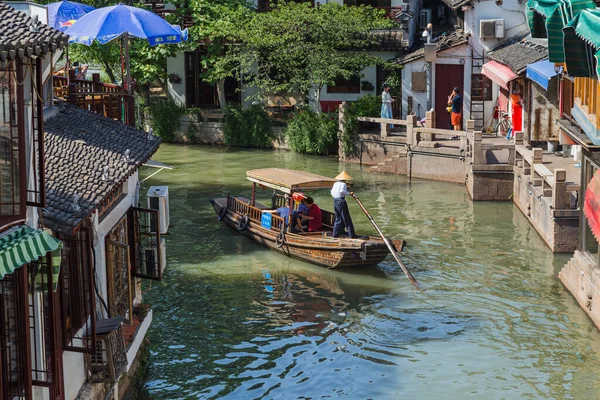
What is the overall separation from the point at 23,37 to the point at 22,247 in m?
1.82

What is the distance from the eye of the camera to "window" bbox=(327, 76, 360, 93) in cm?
4094

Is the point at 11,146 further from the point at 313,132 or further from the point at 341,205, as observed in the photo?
the point at 313,132

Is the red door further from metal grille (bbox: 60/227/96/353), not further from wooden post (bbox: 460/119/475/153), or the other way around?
metal grille (bbox: 60/227/96/353)

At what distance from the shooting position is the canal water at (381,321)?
50.1ft

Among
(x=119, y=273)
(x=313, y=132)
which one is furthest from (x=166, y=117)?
(x=119, y=273)

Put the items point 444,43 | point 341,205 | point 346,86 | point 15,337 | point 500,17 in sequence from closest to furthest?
point 15,337 → point 341,205 → point 500,17 → point 444,43 → point 346,86

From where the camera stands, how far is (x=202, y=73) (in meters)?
41.1

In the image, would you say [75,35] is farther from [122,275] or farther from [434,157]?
[434,157]

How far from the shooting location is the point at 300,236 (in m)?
21.8

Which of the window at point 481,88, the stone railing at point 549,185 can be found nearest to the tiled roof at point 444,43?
the window at point 481,88

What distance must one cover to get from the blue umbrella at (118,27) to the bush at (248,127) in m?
20.7

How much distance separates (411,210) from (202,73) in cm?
1598

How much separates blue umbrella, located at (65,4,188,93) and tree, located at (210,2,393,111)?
1781 centimetres

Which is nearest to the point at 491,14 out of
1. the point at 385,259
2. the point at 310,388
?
the point at 385,259
